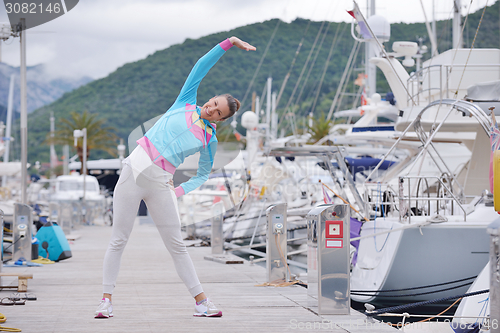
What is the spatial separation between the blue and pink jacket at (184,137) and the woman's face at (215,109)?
0.06 metres

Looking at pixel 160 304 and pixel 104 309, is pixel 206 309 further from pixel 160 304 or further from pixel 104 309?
pixel 160 304

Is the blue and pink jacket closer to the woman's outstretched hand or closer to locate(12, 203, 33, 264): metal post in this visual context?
the woman's outstretched hand

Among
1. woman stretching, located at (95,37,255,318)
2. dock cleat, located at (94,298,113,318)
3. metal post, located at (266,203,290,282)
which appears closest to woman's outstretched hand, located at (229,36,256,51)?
woman stretching, located at (95,37,255,318)

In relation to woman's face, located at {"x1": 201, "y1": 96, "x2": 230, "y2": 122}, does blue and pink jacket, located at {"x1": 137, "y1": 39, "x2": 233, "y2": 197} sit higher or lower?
lower

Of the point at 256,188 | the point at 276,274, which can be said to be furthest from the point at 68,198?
the point at 276,274

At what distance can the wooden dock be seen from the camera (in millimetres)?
5121

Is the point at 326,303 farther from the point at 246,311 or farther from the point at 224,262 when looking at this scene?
the point at 224,262

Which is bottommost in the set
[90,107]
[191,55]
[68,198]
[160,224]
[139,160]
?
[68,198]

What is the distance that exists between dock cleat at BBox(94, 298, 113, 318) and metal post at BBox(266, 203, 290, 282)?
297 cm

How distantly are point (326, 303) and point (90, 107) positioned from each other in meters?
2.96

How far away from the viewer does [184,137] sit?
4590 mm

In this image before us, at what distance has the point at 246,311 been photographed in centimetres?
602

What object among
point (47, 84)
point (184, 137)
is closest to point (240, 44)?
point (184, 137)

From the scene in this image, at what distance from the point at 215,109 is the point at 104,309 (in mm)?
2014
